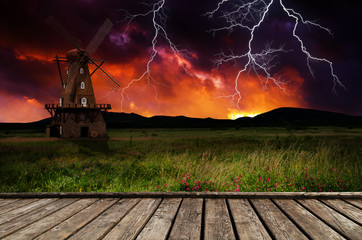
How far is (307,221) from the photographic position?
3176 millimetres

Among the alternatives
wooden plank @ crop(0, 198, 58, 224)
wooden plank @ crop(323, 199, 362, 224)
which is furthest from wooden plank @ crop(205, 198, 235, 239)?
wooden plank @ crop(0, 198, 58, 224)

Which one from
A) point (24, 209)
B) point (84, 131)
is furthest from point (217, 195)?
point (84, 131)

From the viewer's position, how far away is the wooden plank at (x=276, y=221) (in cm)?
279

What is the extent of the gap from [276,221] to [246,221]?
37 centimetres

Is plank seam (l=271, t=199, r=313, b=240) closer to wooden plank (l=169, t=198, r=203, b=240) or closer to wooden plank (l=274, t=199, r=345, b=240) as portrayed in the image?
wooden plank (l=274, t=199, r=345, b=240)

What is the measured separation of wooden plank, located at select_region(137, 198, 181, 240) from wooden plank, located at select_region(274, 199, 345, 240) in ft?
5.06

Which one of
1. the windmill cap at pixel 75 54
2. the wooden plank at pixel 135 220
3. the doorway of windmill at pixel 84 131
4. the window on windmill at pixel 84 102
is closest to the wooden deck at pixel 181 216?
the wooden plank at pixel 135 220

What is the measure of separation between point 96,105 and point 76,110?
2846 mm

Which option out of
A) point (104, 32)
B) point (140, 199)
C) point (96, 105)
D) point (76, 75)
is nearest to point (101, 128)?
point (96, 105)

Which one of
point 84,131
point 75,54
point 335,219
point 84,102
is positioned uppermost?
point 75,54

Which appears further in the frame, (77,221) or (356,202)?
(356,202)

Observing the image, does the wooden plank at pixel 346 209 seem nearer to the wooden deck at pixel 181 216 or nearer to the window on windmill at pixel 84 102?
the wooden deck at pixel 181 216

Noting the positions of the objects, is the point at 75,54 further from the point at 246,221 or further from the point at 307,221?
the point at 307,221

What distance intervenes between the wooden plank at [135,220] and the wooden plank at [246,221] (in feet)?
3.68
